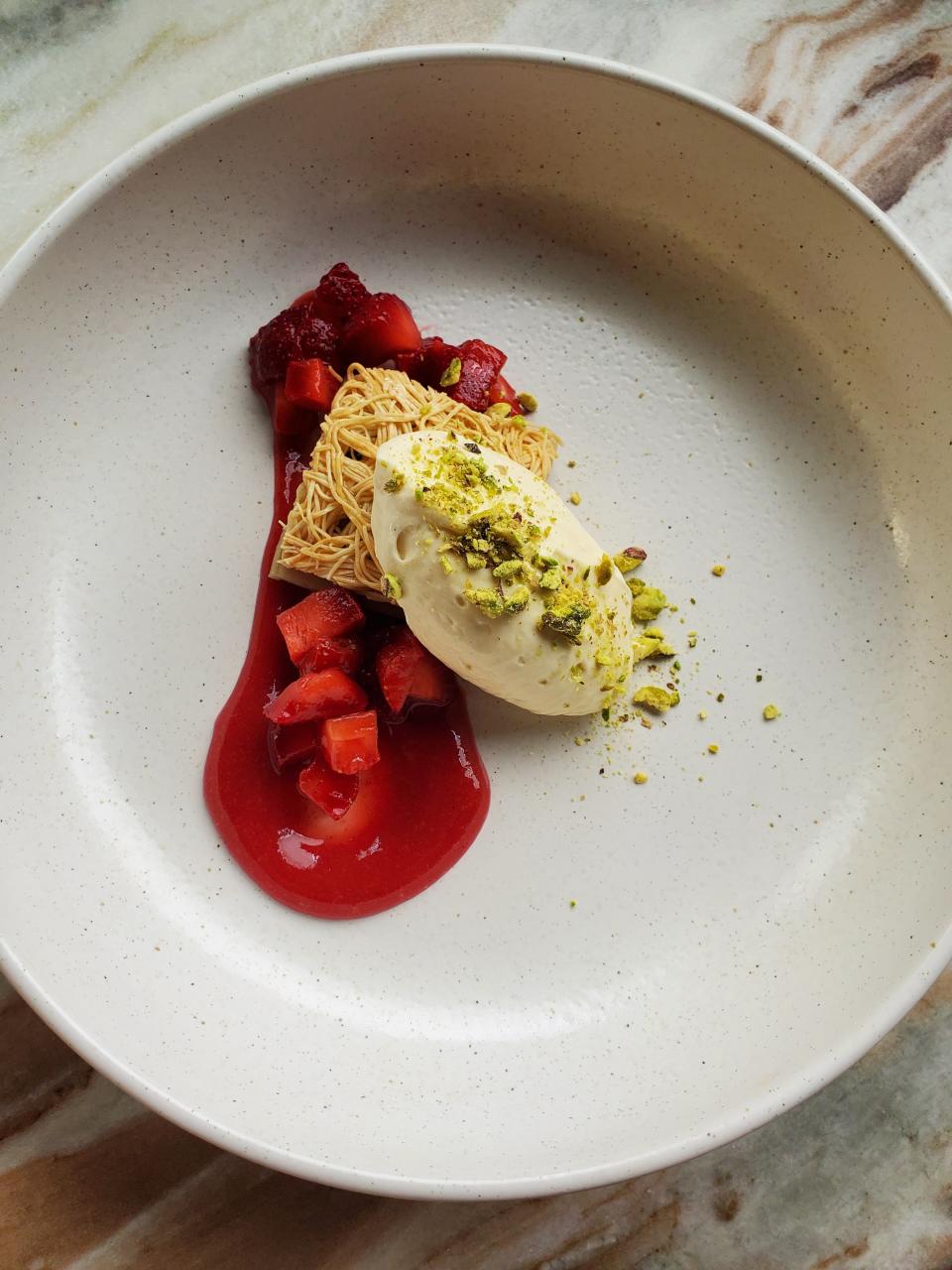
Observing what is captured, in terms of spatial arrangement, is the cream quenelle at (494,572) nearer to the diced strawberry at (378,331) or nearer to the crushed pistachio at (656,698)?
the crushed pistachio at (656,698)

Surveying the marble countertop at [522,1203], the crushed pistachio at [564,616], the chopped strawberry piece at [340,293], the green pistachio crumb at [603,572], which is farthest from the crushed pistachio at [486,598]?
the marble countertop at [522,1203]

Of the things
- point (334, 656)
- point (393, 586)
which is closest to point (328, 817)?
point (334, 656)

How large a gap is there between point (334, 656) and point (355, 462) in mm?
445

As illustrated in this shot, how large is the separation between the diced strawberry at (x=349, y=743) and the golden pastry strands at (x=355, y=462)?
1.02 ft

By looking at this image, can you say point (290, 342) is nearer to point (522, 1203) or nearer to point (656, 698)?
point (656, 698)

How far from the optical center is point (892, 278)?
231 centimetres

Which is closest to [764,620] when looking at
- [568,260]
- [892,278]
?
[892,278]

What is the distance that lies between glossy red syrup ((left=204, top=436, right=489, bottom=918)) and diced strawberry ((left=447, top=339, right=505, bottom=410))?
58cm

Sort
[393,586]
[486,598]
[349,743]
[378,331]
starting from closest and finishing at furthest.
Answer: [486,598]
[393,586]
[349,743]
[378,331]

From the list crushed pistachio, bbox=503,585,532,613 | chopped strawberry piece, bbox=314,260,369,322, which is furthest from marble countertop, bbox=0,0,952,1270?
crushed pistachio, bbox=503,585,532,613

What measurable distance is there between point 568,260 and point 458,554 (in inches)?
36.4

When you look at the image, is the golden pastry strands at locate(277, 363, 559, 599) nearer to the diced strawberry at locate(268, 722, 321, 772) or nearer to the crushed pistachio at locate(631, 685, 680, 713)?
the diced strawberry at locate(268, 722, 321, 772)

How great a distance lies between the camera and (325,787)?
2.33m

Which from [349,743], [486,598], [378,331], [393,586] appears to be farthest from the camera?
[378,331]
